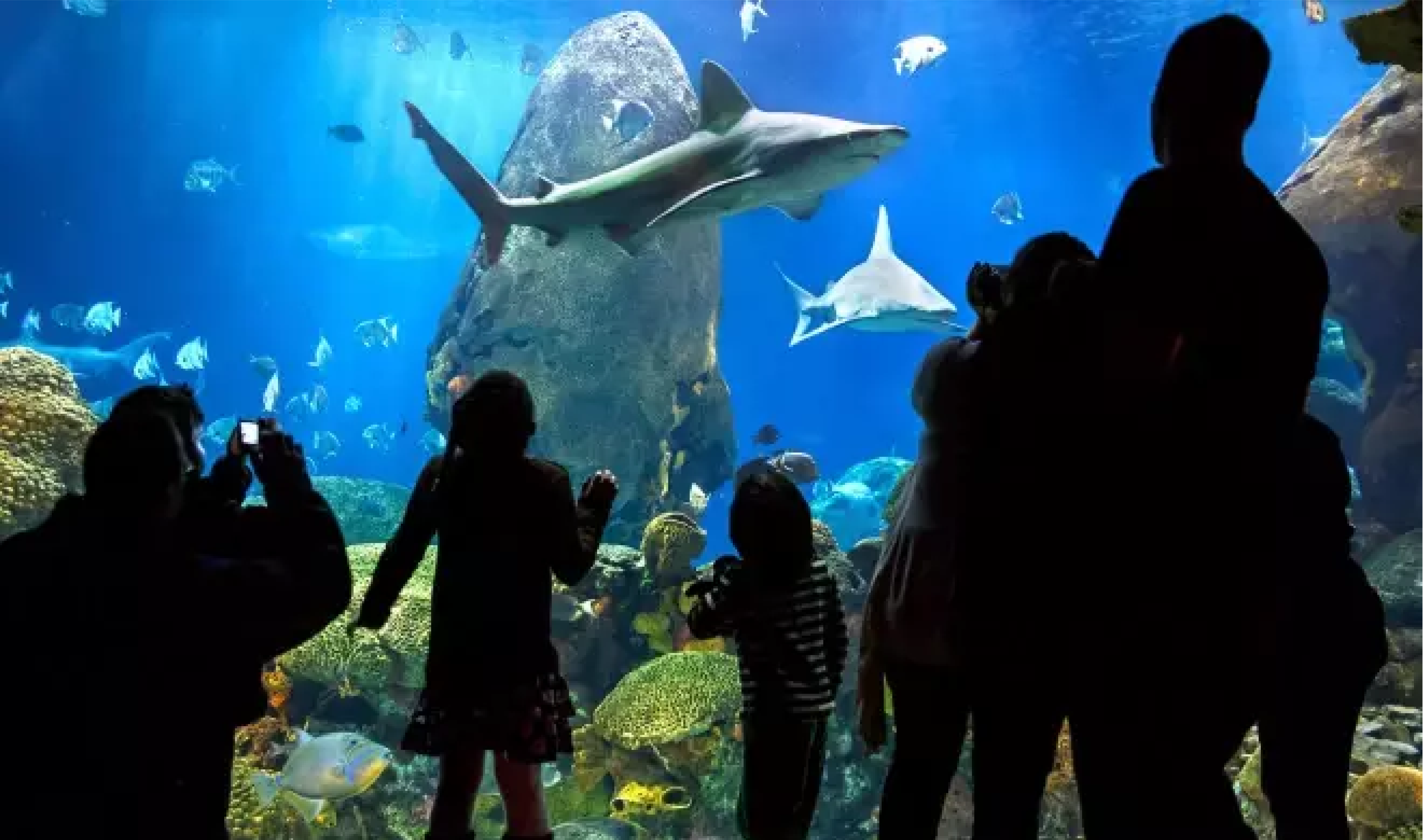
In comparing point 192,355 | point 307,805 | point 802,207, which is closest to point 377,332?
point 192,355

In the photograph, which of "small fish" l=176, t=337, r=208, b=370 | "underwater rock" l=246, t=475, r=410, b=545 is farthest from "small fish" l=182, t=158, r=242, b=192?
"underwater rock" l=246, t=475, r=410, b=545

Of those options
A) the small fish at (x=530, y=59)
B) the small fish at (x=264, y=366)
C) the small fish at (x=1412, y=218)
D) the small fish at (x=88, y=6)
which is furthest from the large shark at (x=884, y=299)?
the small fish at (x=88, y=6)

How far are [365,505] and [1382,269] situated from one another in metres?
13.0

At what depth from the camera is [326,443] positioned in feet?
87.4

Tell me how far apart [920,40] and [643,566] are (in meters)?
8.98

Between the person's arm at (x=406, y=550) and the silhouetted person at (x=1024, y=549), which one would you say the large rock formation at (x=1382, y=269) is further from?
the person's arm at (x=406, y=550)

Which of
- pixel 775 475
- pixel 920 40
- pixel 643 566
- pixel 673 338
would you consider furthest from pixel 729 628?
pixel 920 40

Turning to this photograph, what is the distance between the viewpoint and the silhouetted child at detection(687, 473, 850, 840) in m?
2.60

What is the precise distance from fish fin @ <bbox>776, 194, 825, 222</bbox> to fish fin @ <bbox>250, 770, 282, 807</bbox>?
4.61m

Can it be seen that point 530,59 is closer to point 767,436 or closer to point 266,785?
point 767,436

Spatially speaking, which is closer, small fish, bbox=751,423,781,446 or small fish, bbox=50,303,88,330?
small fish, bbox=751,423,781,446

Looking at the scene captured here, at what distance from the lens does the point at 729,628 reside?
2.65 m

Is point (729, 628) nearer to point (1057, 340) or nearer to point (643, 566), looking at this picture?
point (1057, 340)

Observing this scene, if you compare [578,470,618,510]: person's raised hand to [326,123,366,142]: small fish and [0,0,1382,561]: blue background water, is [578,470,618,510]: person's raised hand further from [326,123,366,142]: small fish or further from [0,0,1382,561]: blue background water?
[0,0,1382,561]: blue background water
